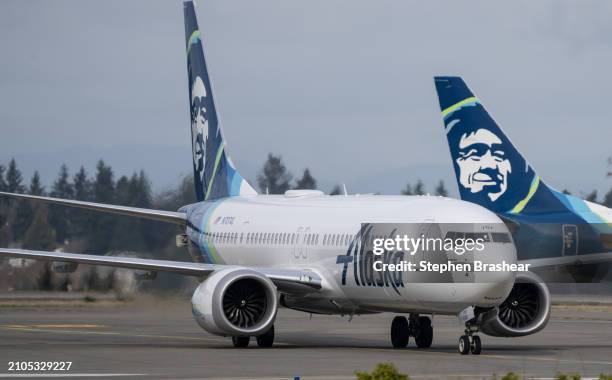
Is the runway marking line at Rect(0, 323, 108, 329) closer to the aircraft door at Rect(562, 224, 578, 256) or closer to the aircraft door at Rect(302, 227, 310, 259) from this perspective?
the aircraft door at Rect(302, 227, 310, 259)

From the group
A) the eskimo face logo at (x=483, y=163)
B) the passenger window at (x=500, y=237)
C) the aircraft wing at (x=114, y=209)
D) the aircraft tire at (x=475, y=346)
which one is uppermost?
the eskimo face logo at (x=483, y=163)

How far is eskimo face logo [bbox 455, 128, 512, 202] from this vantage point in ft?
157

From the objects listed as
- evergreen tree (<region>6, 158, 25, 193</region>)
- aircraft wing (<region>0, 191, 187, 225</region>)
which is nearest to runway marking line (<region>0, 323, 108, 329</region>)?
aircraft wing (<region>0, 191, 187, 225</region>)

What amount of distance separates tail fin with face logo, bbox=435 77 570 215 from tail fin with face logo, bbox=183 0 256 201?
851cm

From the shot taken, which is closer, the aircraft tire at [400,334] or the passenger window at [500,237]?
the passenger window at [500,237]

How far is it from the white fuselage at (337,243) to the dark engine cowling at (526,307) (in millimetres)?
2530

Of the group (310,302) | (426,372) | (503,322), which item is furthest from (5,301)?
(426,372)

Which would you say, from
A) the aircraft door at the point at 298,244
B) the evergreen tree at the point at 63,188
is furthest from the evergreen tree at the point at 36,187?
the aircraft door at the point at 298,244

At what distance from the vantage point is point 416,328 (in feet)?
110

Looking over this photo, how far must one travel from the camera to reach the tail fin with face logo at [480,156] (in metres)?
47.5

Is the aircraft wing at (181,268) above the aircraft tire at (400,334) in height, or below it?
above

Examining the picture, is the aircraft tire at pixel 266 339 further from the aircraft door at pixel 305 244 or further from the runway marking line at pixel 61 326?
the runway marking line at pixel 61 326

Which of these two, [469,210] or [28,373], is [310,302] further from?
[28,373]

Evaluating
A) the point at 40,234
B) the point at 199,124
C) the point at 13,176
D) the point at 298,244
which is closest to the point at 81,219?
the point at 40,234
